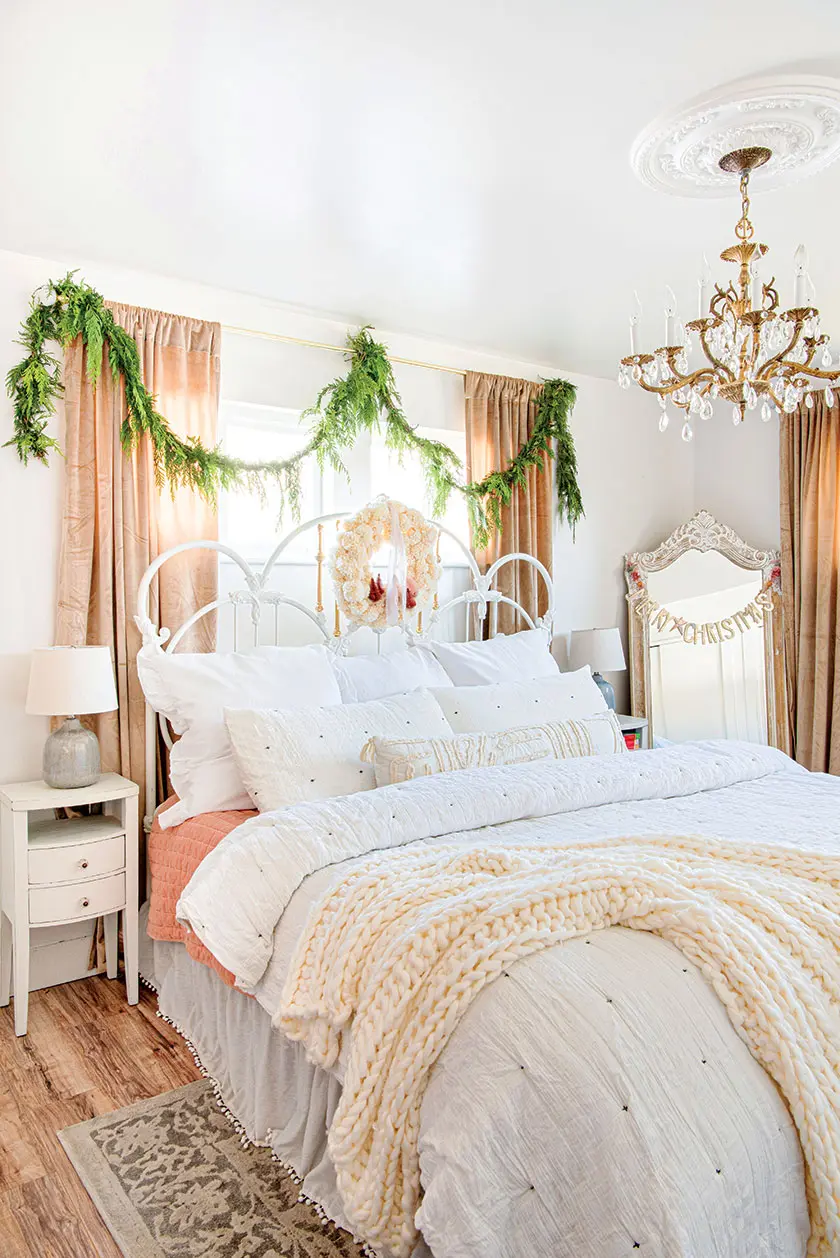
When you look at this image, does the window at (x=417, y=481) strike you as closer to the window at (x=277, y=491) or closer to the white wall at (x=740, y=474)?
the window at (x=277, y=491)

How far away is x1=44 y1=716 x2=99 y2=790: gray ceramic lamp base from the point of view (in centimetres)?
273

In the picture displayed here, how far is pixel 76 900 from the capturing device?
2.67 meters

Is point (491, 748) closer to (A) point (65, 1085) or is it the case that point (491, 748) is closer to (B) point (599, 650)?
(A) point (65, 1085)

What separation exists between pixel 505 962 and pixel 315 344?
277 cm

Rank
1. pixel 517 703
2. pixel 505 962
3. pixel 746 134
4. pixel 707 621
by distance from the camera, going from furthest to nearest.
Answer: pixel 707 621 < pixel 517 703 < pixel 746 134 < pixel 505 962

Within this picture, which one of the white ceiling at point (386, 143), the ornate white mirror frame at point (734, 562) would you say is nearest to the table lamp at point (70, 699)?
the white ceiling at point (386, 143)

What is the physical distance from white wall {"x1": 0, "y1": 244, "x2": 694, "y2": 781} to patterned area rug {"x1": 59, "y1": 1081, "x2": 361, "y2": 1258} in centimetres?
126

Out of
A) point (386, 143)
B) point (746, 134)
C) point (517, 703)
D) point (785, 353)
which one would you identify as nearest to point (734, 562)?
point (517, 703)

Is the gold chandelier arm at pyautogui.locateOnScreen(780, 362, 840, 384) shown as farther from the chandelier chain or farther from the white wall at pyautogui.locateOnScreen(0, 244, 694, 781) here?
the white wall at pyautogui.locateOnScreen(0, 244, 694, 781)

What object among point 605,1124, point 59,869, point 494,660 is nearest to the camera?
point 605,1124

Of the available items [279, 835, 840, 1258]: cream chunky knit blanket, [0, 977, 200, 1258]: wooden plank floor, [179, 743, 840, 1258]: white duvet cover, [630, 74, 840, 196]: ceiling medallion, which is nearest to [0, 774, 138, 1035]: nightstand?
[0, 977, 200, 1258]: wooden plank floor

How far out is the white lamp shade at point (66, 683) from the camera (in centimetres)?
Result: 265

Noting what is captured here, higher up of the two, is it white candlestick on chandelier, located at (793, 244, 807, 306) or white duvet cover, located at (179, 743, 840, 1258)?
white candlestick on chandelier, located at (793, 244, 807, 306)

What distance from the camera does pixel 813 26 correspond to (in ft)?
5.83
